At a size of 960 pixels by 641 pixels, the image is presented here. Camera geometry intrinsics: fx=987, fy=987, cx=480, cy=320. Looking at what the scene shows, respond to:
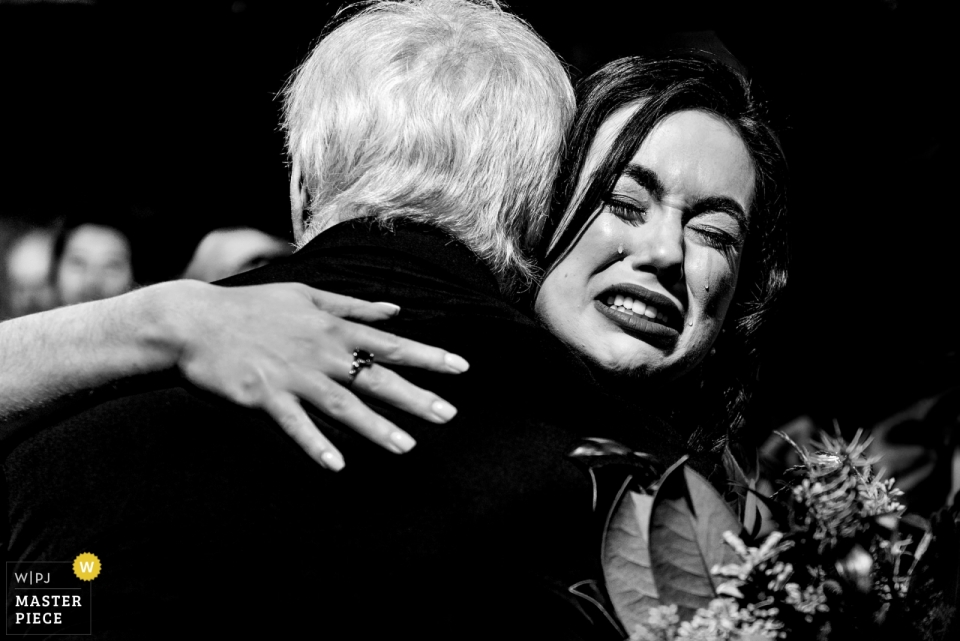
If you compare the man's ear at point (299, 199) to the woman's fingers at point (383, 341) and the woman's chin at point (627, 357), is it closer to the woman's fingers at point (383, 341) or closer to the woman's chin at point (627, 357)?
the woman's fingers at point (383, 341)

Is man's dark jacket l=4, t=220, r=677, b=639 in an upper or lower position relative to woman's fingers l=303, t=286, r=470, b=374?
lower

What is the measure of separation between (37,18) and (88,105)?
35cm

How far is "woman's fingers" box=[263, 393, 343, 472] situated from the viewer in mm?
1415

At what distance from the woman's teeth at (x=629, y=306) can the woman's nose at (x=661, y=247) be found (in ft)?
0.23

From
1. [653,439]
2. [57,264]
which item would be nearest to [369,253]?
[653,439]

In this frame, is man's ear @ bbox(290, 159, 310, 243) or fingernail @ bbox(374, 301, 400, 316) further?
man's ear @ bbox(290, 159, 310, 243)

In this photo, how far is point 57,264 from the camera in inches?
153

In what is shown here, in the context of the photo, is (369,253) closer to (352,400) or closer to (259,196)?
(352,400)

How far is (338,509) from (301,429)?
0.13 metres

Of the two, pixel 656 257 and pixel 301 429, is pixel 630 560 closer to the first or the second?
pixel 301 429

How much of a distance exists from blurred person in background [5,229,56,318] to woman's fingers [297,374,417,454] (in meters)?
2.75

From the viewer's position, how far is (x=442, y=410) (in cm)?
147

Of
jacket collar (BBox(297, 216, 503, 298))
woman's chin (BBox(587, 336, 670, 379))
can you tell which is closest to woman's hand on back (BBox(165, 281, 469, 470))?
jacket collar (BBox(297, 216, 503, 298))

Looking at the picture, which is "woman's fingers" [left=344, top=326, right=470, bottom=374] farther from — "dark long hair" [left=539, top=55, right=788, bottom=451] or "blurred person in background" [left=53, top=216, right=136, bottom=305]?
"blurred person in background" [left=53, top=216, right=136, bottom=305]
